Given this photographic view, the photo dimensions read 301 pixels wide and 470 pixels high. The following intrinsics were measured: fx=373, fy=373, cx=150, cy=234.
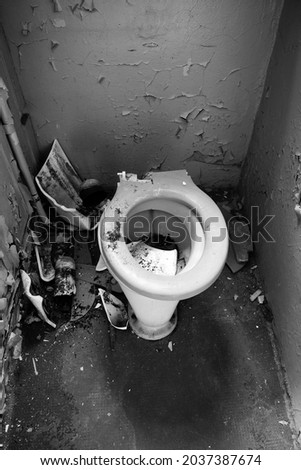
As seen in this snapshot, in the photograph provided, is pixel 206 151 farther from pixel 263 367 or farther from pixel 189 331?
pixel 263 367

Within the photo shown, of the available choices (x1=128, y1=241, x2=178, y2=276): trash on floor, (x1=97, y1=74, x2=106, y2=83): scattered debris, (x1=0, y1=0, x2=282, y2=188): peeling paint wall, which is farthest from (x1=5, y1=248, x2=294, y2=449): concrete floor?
(x1=97, y1=74, x2=106, y2=83): scattered debris

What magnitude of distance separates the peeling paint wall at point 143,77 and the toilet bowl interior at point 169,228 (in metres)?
0.36

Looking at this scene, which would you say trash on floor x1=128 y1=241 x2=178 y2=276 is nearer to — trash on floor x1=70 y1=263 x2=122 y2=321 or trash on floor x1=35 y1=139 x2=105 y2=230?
trash on floor x1=70 y1=263 x2=122 y2=321

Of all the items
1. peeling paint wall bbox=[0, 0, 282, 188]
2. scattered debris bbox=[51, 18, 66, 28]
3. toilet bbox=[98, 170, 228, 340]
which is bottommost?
toilet bbox=[98, 170, 228, 340]

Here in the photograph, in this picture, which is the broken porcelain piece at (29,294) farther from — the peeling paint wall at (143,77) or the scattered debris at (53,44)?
the scattered debris at (53,44)

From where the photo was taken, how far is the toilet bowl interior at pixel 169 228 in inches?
49.8

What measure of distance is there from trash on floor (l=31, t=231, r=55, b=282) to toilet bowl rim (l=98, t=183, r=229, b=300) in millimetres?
426

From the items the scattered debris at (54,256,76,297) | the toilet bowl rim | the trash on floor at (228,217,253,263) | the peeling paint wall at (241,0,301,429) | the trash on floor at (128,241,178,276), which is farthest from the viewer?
the trash on floor at (228,217,253,263)

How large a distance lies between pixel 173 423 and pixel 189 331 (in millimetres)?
330

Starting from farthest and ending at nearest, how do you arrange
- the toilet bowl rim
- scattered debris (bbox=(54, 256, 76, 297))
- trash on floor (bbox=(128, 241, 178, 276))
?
scattered debris (bbox=(54, 256, 76, 297)) → trash on floor (bbox=(128, 241, 178, 276)) → the toilet bowl rim

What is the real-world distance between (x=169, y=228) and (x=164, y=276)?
403 millimetres

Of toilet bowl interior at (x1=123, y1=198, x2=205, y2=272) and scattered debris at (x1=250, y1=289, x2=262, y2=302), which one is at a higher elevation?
toilet bowl interior at (x1=123, y1=198, x2=205, y2=272)

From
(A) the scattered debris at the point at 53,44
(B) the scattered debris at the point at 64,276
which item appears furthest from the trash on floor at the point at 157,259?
(A) the scattered debris at the point at 53,44

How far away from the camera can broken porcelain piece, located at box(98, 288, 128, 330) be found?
4.69ft
